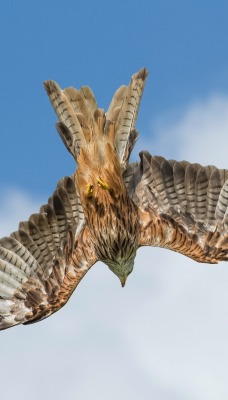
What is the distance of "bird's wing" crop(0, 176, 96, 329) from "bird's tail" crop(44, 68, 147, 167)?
4.04ft

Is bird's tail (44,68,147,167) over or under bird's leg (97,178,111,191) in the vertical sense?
over

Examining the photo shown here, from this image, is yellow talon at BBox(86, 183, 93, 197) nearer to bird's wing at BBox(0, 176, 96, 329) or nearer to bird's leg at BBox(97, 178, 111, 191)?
bird's leg at BBox(97, 178, 111, 191)

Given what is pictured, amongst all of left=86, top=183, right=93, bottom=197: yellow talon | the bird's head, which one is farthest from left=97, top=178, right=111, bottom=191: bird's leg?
the bird's head

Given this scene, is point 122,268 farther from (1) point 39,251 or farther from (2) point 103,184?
(1) point 39,251

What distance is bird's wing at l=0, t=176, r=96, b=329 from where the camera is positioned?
1464 centimetres

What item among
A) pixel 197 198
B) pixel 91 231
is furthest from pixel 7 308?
pixel 197 198

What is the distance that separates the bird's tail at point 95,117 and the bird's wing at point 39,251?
123cm

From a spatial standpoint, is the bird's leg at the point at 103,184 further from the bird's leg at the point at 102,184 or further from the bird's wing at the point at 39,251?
the bird's wing at the point at 39,251

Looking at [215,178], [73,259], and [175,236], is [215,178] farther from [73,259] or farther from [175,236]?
[73,259]

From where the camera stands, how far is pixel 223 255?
14570mm

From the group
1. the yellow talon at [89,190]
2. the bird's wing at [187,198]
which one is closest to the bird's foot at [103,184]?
the yellow talon at [89,190]

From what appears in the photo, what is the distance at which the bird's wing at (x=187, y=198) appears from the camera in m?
14.6

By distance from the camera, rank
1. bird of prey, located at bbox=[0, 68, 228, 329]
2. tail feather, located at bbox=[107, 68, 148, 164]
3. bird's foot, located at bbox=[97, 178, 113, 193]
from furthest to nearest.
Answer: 1. tail feather, located at bbox=[107, 68, 148, 164]
2. bird of prey, located at bbox=[0, 68, 228, 329]
3. bird's foot, located at bbox=[97, 178, 113, 193]

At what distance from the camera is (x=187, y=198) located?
586 inches
